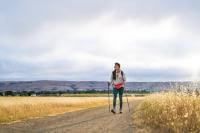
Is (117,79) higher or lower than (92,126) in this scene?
higher

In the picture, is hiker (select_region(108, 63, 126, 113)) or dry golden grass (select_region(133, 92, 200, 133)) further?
hiker (select_region(108, 63, 126, 113))

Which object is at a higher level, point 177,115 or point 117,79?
point 117,79

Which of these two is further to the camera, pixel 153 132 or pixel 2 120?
pixel 2 120

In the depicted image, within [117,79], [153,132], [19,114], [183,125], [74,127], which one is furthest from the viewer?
[19,114]

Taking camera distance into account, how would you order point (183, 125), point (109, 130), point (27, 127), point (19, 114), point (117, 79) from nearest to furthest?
1. point (183, 125)
2. point (109, 130)
3. point (27, 127)
4. point (117, 79)
5. point (19, 114)

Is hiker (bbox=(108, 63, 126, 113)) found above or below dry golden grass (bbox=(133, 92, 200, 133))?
above

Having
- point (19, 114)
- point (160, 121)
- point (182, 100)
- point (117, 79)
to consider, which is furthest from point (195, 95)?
point (19, 114)

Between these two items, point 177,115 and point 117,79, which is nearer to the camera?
point 177,115

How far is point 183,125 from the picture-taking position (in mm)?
14633

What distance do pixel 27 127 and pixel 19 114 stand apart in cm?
882

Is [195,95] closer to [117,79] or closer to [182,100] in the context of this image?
[182,100]

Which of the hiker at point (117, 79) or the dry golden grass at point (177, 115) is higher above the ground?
the hiker at point (117, 79)

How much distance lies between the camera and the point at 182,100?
17.0 m

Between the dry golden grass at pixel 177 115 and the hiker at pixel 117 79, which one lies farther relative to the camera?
the hiker at pixel 117 79
